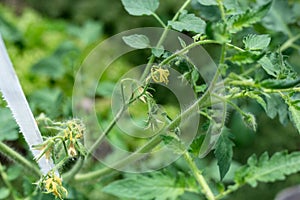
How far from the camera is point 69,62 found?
1.17m

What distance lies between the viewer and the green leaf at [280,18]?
33.6 inches

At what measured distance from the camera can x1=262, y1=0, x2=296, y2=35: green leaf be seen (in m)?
0.85

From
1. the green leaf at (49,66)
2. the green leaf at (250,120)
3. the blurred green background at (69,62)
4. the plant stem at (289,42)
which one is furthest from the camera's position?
the green leaf at (49,66)

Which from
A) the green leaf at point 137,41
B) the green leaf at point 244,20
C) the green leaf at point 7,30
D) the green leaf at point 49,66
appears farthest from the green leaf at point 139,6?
the green leaf at point 7,30

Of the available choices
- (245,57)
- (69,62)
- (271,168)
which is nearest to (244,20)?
(245,57)

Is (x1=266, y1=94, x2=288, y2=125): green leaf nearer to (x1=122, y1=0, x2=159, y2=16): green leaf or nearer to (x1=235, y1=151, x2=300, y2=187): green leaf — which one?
(x1=235, y1=151, x2=300, y2=187): green leaf

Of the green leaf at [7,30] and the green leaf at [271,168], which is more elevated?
the green leaf at [7,30]

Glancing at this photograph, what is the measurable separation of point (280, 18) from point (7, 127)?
17.3 inches

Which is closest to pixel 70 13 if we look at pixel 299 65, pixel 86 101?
pixel 86 101

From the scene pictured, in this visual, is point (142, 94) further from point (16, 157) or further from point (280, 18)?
point (280, 18)

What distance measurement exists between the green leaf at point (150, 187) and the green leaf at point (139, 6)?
0.21 meters

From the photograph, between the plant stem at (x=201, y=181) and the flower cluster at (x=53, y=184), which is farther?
the plant stem at (x=201, y=181)

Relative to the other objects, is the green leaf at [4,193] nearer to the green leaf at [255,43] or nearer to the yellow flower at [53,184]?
the yellow flower at [53,184]

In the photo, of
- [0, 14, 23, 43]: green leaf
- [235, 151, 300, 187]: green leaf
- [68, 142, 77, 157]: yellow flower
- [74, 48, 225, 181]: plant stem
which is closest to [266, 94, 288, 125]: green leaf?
[235, 151, 300, 187]: green leaf
